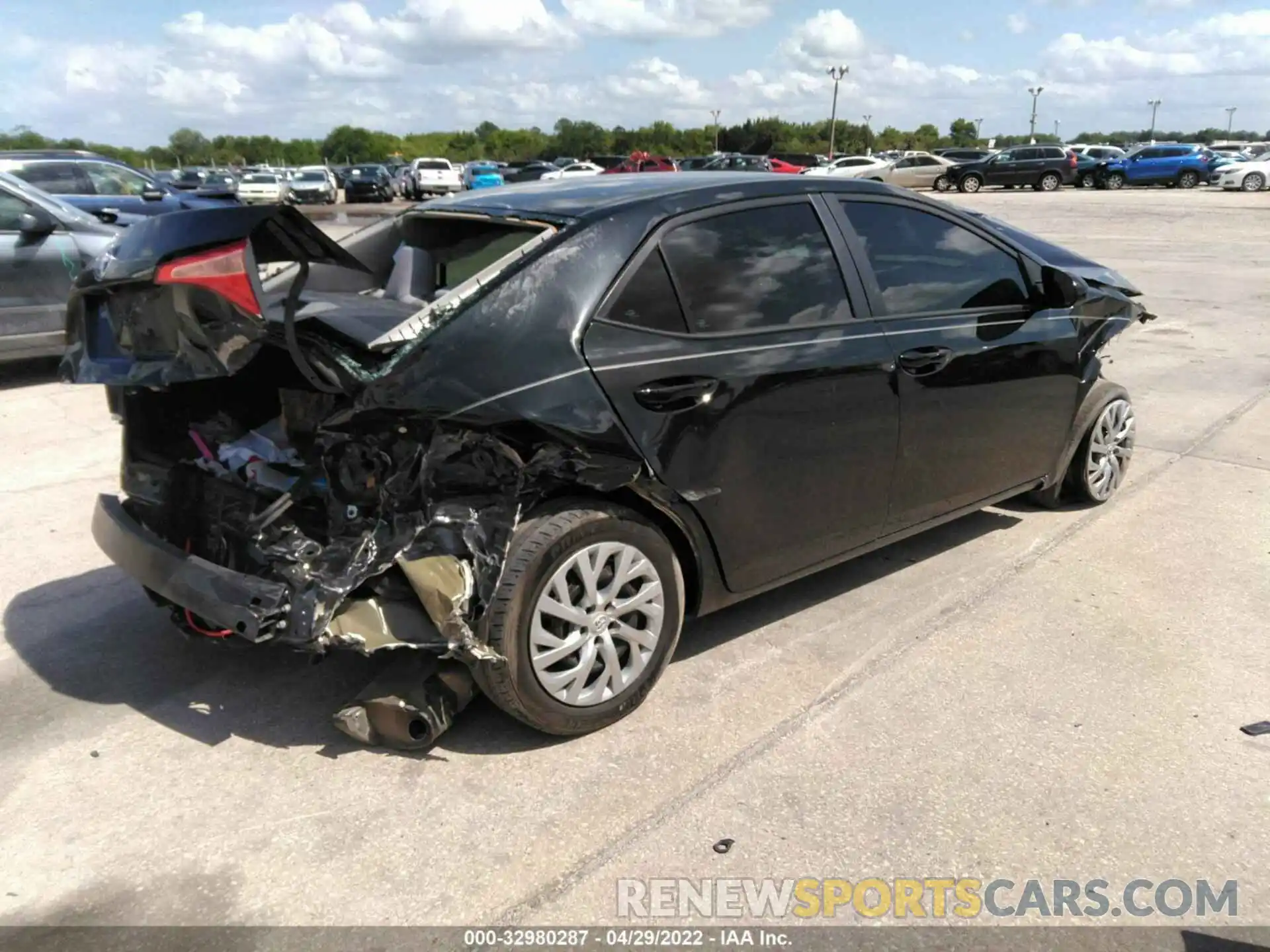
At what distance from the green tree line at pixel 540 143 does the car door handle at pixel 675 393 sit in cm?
7369

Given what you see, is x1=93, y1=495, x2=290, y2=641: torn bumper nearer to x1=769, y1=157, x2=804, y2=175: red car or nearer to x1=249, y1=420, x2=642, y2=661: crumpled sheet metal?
x1=249, y1=420, x2=642, y2=661: crumpled sheet metal

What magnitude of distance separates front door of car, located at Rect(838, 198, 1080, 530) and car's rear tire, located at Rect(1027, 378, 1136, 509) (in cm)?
34

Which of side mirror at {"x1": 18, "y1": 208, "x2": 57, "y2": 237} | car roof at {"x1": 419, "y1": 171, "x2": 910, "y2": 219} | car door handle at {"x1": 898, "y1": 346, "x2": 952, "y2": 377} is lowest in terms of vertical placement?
Answer: car door handle at {"x1": 898, "y1": 346, "x2": 952, "y2": 377}

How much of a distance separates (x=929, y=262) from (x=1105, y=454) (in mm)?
1802

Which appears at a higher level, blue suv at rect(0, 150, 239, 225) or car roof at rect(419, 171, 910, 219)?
car roof at rect(419, 171, 910, 219)

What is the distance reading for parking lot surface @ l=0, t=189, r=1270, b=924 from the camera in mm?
2545

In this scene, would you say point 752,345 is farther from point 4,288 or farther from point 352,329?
point 4,288

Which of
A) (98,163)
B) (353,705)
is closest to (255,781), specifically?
(353,705)

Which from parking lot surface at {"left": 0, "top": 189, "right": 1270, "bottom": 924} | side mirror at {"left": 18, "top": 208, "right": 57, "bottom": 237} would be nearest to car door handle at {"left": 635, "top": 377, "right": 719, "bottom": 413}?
parking lot surface at {"left": 0, "top": 189, "right": 1270, "bottom": 924}

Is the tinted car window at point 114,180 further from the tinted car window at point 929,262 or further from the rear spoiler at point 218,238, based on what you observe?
the tinted car window at point 929,262

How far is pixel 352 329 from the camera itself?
2.84 metres

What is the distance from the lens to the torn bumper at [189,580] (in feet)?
8.95

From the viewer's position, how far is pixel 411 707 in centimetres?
296

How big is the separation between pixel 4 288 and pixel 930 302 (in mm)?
7249
